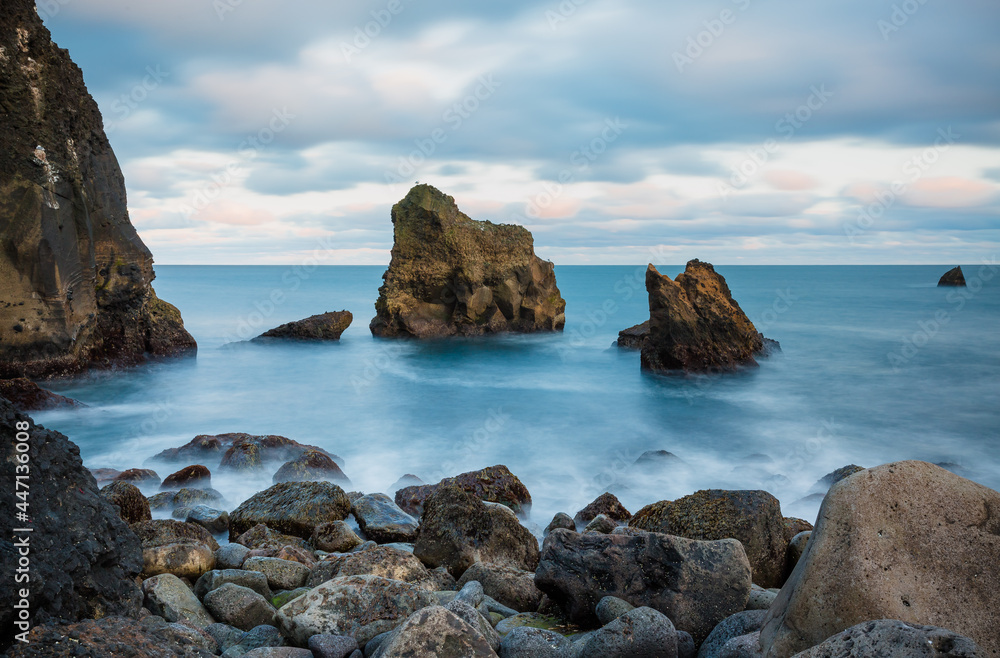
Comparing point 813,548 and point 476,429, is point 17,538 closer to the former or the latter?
point 813,548

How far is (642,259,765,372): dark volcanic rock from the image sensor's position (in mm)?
20784

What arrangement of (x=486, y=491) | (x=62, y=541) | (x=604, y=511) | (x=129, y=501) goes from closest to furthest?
(x=62, y=541), (x=129, y=501), (x=604, y=511), (x=486, y=491)

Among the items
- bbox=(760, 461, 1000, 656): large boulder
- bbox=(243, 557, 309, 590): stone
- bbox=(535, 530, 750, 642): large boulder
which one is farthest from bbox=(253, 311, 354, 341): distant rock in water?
bbox=(760, 461, 1000, 656): large boulder

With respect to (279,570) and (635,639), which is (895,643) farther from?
(279,570)

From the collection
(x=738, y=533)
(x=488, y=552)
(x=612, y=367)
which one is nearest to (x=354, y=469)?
(x=488, y=552)

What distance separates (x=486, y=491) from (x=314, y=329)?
78.1 ft

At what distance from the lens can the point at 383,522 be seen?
7898mm

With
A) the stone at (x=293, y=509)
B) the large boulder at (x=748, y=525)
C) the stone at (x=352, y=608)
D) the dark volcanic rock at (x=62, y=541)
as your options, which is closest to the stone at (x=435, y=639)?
the stone at (x=352, y=608)

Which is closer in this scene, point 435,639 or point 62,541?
point 62,541

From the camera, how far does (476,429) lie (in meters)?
16.7

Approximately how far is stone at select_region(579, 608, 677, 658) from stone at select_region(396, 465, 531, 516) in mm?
5804

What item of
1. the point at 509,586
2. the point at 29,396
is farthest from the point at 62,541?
the point at 29,396

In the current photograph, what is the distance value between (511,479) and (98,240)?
16045 mm

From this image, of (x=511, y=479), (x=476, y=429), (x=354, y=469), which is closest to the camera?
(x=511, y=479)
